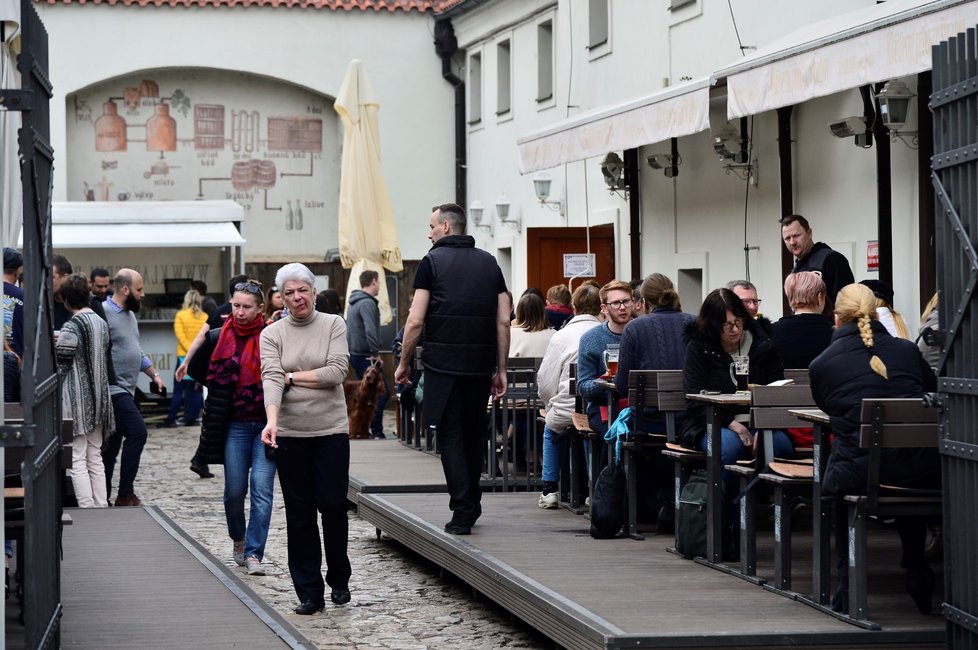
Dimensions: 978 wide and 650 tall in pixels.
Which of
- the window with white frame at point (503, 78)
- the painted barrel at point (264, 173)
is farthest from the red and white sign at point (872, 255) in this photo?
the painted barrel at point (264, 173)

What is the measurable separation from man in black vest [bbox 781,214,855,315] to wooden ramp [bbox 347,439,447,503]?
3.03 meters

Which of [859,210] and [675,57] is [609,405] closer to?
[859,210]

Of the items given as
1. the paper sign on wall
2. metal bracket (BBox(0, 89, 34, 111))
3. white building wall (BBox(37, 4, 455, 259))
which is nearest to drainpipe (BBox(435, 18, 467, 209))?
white building wall (BBox(37, 4, 455, 259))

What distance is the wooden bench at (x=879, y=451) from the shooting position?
6891mm

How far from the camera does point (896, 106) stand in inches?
495

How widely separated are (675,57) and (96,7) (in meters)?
13.0

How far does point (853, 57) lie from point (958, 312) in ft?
13.9

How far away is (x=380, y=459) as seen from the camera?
1481 cm

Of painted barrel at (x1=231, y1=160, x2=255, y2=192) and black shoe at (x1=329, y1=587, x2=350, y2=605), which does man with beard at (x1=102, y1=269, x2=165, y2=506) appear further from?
painted barrel at (x1=231, y1=160, x2=255, y2=192)

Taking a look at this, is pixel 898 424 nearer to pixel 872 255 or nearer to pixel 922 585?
pixel 922 585

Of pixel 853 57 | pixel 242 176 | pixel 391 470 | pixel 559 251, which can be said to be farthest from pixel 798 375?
pixel 242 176

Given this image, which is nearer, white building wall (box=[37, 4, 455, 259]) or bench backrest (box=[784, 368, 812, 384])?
bench backrest (box=[784, 368, 812, 384])

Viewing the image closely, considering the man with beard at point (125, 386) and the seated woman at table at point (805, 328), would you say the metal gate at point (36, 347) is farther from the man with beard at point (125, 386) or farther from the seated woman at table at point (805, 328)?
the man with beard at point (125, 386)

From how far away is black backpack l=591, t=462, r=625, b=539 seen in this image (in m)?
9.70
